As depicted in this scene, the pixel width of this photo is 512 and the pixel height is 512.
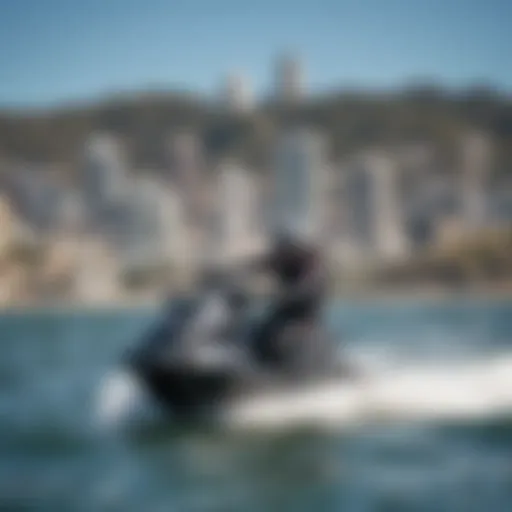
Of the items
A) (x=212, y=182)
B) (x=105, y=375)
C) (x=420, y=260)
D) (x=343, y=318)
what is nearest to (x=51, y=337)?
(x=105, y=375)

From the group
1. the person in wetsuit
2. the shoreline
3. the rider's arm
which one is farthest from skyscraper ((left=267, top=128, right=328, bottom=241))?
the shoreline

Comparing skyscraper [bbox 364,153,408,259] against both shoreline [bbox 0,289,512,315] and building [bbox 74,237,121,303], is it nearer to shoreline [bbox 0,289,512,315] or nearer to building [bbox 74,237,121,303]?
shoreline [bbox 0,289,512,315]

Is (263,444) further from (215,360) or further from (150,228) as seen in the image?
(150,228)

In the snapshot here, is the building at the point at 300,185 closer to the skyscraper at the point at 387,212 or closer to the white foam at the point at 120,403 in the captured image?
the skyscraper at the point at 387,212

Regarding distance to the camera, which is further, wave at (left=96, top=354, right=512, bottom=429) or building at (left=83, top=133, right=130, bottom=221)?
building at (left=83, top=133, right=130, bottom=221)

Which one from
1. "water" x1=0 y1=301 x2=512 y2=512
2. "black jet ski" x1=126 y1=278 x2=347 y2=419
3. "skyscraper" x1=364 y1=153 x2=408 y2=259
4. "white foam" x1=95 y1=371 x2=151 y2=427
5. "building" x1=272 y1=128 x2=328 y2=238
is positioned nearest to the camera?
"water" x1=0 y1=301 x2=512 y2=512

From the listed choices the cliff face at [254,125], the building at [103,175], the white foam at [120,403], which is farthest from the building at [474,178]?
the white foam at [120,403]
